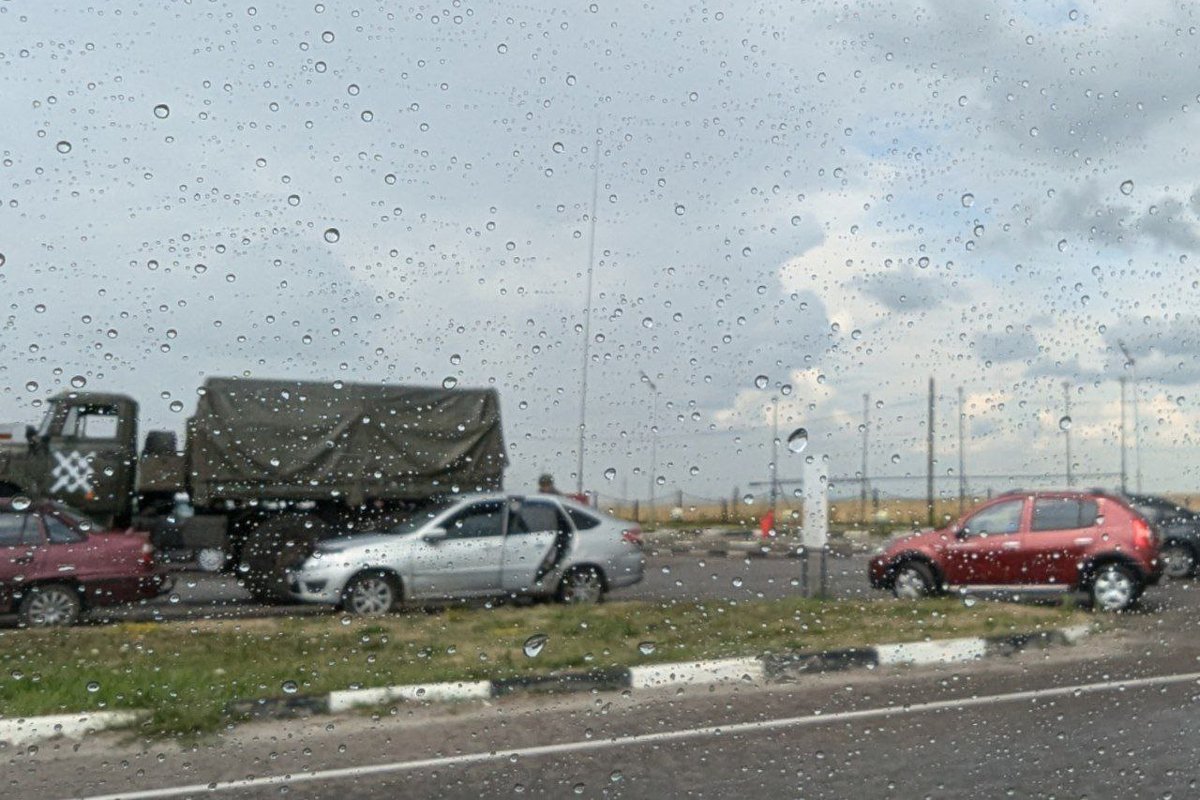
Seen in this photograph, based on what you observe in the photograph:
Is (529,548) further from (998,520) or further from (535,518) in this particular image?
(998,520)

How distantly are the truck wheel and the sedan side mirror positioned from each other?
20.1 inches

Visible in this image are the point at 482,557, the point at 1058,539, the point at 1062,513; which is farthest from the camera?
the point at 482,557

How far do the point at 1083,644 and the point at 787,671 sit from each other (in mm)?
2019

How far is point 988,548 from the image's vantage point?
3379 mm

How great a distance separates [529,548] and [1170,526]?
1818 mm

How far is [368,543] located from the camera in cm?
591

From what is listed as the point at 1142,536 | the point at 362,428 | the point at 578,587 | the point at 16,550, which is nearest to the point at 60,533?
the point at 16,550

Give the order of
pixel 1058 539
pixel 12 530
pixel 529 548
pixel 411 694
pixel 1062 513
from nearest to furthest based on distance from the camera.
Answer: pixel 1062 513 → pixel 1058 539 → pixel 529 548 → pixel 411 694 → pixel 12 530

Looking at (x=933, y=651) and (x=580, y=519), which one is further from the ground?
(x=580, y=519)

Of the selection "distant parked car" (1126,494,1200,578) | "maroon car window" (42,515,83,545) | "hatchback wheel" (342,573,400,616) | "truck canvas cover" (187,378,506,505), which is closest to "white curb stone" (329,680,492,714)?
"hatchback wheel" (342,573,400,616)

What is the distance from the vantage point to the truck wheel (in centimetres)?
511

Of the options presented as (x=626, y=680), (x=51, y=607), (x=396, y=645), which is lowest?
(x=626, y=680)

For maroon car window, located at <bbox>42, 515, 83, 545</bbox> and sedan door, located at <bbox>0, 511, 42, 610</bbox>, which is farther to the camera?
maroon car window, located at <bbox>42, 515, 83, 545</bbox>

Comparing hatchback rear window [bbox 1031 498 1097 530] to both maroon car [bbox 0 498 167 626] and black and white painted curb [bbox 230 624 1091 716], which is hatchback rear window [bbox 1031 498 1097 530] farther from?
maroon car [bbox 0 498 167 626]
